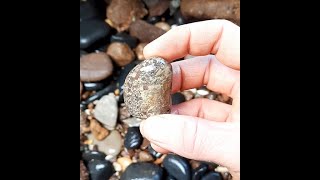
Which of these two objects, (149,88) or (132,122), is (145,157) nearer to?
(132,122)

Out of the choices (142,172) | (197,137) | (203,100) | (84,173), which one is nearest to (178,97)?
(203,100)

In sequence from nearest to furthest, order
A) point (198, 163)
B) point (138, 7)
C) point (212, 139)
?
point (212, 139) < point (198, 163) < point (138, 7)

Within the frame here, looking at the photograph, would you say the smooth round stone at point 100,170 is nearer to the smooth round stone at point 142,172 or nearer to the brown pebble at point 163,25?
the smooth round stone at point 142,172

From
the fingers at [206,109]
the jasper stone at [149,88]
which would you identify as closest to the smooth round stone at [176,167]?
the fingers at [206,109]

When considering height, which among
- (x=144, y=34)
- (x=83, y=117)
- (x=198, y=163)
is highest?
(x=144, y=34)
